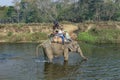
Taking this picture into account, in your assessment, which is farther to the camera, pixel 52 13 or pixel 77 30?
pixel 52 13

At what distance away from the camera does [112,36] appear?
4788 centimetres

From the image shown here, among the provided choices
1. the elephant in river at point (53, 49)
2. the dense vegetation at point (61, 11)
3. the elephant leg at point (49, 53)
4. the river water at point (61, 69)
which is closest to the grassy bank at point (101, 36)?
the river water at point (61, 69)

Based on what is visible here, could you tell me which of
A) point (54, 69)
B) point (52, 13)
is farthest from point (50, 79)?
point (52, 13)

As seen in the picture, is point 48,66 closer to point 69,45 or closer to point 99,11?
point 69,45

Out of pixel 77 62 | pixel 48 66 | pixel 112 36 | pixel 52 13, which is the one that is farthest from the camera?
pixel 52 13

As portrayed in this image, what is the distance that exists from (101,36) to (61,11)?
4052 cm

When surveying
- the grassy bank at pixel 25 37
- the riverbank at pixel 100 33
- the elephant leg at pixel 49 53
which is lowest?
the grassy bank at pixel 25 37

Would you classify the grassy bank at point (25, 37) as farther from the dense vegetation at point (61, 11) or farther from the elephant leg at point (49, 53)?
the dense vegetation at point (61, 11)

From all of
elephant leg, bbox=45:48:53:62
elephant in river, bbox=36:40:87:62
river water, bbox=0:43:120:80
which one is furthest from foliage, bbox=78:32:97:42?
elephant leg, bbox=45:48:53:62

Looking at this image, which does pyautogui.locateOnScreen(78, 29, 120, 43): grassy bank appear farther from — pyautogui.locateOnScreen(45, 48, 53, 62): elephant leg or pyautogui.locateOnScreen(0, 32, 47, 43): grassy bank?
pyautogui.locateOnScreen(45, 48, 53, 62): elephant leg

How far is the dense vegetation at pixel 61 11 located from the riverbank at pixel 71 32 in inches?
922

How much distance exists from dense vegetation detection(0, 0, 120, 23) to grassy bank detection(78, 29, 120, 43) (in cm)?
2564

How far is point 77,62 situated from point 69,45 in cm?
134

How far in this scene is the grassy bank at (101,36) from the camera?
150 feet
